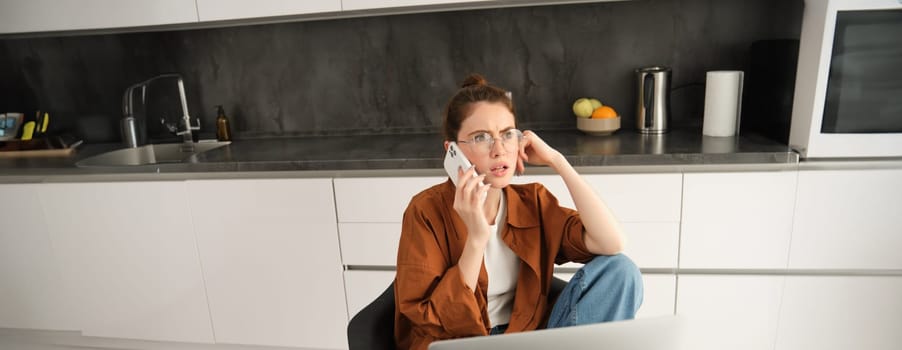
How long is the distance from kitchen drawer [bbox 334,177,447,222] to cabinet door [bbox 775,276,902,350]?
124 cm

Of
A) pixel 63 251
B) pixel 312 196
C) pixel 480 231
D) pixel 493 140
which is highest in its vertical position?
pixel 493 140

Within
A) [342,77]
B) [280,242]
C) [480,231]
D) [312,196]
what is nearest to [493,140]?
[480,231]

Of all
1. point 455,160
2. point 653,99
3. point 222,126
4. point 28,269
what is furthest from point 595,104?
point 28,269

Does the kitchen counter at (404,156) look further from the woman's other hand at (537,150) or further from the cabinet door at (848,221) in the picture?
the woman's other hand at (537,150)

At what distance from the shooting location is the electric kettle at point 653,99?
2104mm

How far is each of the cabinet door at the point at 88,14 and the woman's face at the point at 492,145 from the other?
1.46 m

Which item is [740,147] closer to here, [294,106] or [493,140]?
[493,140]

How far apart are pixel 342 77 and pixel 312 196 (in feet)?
2.30

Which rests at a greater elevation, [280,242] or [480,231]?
[480,231]

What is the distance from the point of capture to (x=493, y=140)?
3.73 feet

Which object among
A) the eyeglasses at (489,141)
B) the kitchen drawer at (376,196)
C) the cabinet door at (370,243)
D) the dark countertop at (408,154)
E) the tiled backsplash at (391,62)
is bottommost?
the cabinet door at (370,243)

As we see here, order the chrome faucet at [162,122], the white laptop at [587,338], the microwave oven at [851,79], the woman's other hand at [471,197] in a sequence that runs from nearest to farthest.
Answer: the white laptop at [587,338], the woman's other hand at [471,197], the microwave oven at [851,79], the chrome faucet at [162,122]

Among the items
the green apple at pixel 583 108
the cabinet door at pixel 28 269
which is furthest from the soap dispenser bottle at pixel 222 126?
the green apple at pixel 583 108

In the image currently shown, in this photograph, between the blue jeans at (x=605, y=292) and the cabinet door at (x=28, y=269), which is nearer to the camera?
the blue jeans at (x=605, y=292)
